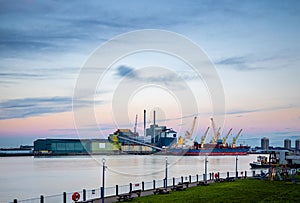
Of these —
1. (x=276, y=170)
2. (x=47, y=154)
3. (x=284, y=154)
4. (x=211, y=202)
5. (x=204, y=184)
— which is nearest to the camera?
(x=211, y=202)

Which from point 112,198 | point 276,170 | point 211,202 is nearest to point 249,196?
point 211,202

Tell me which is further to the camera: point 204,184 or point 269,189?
point 204,184

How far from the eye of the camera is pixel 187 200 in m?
25.4

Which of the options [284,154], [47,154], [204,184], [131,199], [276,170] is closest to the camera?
[131,199]

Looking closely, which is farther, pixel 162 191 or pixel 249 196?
pixel 162 191

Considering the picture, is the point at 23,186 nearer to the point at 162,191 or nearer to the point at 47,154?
the point at 162,191

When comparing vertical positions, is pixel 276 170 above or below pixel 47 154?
above

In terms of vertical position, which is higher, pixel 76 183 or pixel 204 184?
pixel 204 184

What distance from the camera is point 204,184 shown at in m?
35.7

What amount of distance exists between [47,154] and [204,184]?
559 ft

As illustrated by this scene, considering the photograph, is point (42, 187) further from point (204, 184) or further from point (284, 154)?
point (284, 154)

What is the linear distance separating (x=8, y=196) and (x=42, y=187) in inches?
335

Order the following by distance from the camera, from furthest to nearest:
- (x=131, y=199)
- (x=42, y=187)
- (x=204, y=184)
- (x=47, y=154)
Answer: (x=47, y=154) → (x=42, y=187) → (x=204, y=184) → (x=131, y=199)

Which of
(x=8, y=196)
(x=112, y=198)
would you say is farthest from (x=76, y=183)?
(x=112, y=198)
